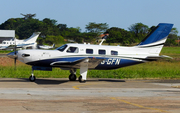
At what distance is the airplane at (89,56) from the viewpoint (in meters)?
17.4

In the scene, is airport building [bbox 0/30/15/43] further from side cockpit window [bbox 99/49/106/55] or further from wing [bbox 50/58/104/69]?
side cockpit window [bbox 99/49/106/55]

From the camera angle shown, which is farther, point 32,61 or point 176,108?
point 32,61

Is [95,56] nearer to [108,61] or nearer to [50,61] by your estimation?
[108,61]

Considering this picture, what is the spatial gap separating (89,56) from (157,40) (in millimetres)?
5081

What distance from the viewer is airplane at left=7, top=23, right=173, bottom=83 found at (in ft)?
57.2

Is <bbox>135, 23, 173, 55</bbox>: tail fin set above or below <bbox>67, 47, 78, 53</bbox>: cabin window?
above

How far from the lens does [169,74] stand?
23.8 meters

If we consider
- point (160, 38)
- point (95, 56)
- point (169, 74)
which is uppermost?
point (160, 38)

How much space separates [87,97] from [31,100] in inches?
93.8

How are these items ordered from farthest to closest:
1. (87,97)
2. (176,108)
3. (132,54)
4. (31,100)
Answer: (132,54)
(87,97)
(31,100)
(176,108)

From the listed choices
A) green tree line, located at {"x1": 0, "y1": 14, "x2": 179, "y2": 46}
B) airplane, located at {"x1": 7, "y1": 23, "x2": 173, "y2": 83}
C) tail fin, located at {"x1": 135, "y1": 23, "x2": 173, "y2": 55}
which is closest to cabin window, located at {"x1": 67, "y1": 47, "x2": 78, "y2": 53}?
airplane, located at {"x1": 7, "y1": 23, "x2": 173, "y2": 83}

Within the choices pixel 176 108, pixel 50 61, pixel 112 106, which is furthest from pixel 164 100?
pixel 50 61

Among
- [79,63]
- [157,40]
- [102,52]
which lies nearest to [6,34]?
[102,52]

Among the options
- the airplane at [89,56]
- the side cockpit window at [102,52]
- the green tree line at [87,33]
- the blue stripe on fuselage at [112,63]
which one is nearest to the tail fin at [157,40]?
the airplane at [89,56]
